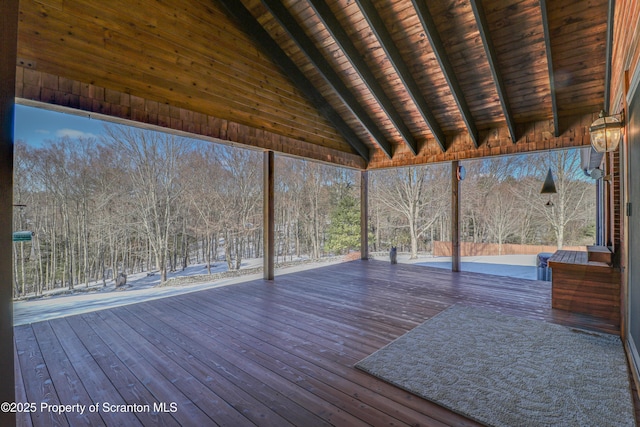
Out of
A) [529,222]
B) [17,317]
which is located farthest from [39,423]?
[529,222]

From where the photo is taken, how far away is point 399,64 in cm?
522

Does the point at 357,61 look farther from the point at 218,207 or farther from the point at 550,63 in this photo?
the point at 218,207

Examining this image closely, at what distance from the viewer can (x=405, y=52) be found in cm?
524

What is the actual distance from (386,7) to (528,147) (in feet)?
12.9

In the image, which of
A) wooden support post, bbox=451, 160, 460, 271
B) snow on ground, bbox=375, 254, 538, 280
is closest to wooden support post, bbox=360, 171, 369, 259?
snow on ground, bbox=375, 254, 538, 280

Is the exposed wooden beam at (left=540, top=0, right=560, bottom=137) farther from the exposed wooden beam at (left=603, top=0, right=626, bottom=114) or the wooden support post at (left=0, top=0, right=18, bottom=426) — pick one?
the wooden support post at (left=0, top=0, right=18, bottom=426)

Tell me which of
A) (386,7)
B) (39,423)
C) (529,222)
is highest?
(386,7)

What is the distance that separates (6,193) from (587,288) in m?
5.79

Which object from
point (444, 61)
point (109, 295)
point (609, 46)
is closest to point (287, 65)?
point (444, 61)

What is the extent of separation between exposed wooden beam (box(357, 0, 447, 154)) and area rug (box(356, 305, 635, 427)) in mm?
4136

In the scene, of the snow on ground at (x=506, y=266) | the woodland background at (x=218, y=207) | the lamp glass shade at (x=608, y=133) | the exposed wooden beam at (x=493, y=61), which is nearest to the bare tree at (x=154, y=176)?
the woodland background at (x=218, y=207)

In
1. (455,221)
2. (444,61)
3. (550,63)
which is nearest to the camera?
(550,63)

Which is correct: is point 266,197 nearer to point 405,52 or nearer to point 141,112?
point 141,112

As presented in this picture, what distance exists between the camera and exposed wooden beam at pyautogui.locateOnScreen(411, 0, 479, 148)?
426cm
